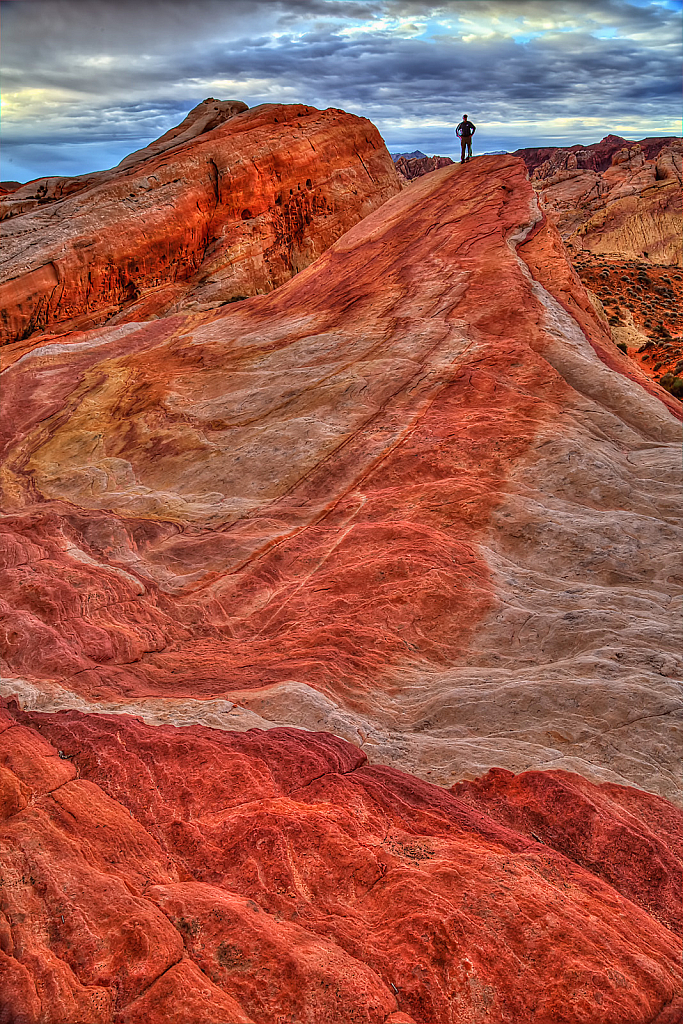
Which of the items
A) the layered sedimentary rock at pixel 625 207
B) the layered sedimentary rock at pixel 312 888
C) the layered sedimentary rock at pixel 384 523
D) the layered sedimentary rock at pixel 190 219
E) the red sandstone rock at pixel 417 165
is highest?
the red sandstone rock at pixel 417 165

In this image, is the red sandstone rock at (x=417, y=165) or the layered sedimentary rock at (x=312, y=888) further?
the red sandstone rock at (x=417, y=165)

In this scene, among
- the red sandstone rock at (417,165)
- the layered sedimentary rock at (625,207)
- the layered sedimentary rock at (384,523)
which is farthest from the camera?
the red sandstone rock at (417,165)

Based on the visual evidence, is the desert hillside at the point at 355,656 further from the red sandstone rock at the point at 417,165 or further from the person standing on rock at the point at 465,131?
the red sandstone rock at the point at 417,165

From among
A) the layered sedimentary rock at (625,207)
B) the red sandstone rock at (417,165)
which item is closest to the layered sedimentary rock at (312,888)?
the layered sedimentary rock at (625,207)

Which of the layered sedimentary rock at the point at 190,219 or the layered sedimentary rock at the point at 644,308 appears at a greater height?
the layered sedimentary rock at the point at 190,219

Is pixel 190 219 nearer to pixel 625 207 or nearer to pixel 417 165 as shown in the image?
pixel 625 207

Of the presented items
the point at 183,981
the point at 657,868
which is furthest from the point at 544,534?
the point at 183,981

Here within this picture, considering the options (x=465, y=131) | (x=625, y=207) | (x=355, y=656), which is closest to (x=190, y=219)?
(x=465, y=131)
